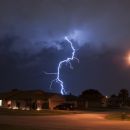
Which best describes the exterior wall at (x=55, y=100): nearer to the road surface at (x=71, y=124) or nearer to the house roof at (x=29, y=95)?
the house roof at (x=29, y=95)

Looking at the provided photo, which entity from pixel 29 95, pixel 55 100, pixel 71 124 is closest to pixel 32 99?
pixel 29 95

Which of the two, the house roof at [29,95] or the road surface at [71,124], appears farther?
the house roof at [29,95]

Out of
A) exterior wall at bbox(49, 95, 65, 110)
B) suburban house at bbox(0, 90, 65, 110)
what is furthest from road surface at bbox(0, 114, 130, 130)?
exterior wall at bbox(49, 95, 65, 110)

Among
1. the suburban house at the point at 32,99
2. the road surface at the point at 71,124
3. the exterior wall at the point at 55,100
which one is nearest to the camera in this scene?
the road surface at the point at 71,124

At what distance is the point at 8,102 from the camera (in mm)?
87188

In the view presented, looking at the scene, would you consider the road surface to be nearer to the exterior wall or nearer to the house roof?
the exterior wall

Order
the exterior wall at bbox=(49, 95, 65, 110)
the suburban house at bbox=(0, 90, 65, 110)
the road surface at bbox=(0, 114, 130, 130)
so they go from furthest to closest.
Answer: the exterior wall at bbox=(49, 95, 65, 110) → the suburban house at bbox=(0, 90, 65, 110) → the road surface at bbox=(0, 114, 130, 130)

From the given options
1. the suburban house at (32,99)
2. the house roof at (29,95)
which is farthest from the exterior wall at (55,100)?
the house roof at (29,95)

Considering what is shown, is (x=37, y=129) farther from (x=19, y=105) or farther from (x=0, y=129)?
(x=19, y=105)

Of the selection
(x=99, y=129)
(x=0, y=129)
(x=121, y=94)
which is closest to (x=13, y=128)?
(x=0, y=129)

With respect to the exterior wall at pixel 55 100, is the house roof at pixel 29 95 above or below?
above

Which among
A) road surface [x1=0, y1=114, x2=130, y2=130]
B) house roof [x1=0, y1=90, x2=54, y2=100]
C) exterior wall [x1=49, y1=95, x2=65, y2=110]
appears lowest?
road surface [x1=0, y1=114, x2=130, y2=130]

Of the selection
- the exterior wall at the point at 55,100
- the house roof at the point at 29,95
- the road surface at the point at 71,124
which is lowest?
the road surface at the point at 71,124

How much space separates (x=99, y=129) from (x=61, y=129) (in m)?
2.61
